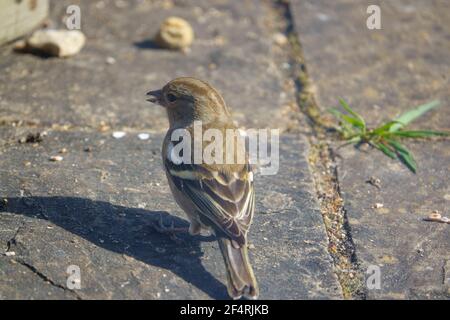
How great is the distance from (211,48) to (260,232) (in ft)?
8.69

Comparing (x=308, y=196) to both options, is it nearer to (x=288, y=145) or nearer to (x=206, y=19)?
(x=288, y=145)

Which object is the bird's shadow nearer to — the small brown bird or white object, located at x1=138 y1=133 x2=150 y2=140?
the small brown bird

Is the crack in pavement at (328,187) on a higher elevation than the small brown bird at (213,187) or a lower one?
lower

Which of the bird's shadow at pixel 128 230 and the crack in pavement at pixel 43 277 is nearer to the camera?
the crack in pavement at pixel 43 277

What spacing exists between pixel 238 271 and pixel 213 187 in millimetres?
554

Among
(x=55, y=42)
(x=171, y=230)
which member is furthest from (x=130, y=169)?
(x=55, y=42)

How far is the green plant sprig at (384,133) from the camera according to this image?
5480mm

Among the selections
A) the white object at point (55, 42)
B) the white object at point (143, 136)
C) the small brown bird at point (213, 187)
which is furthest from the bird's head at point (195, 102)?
the white object at point (55, 42)

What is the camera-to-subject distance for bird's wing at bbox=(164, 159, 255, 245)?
4102mm

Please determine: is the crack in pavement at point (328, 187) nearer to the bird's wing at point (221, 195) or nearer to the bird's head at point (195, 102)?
the bird's wing at point (221, 195)

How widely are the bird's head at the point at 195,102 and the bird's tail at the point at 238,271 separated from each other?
3.22ft

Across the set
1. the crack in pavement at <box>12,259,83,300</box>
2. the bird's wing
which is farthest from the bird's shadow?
the crack in pavement at <box>12,259,83,300</box>

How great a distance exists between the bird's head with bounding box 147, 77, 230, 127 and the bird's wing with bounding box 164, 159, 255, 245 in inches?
18.7

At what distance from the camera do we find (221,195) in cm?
423
